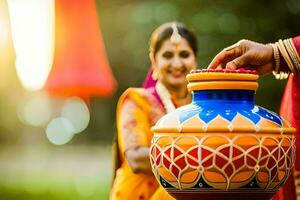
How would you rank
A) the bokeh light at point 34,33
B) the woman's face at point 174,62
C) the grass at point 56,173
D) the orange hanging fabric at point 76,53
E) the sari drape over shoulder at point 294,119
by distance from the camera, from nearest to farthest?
the sari drape over shoulder at point 294,119 < the woman's face at point 174,62 < the orange hanging fabric at point 76,53 < the bokeh light at point 34,33 < the grass at point 56,173

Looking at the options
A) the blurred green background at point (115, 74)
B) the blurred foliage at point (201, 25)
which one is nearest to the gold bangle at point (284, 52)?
the blurred foliage at point (201, 25)

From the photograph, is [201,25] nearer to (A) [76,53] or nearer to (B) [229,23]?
(B) [229,23]

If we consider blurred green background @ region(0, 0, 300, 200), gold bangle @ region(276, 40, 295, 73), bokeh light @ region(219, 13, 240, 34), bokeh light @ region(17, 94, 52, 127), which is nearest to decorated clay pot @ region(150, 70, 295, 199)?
gold bangle @ region(276, 40, 295, 73)

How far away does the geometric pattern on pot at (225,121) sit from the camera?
2459 millimetres

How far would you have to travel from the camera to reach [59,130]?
1534 centimetres

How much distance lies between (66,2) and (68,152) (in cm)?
875

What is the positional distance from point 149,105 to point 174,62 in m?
0.23

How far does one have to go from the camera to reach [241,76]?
2533 millimetres

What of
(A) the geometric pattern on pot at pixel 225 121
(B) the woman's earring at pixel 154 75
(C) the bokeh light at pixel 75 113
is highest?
(A) the geometric pattern on pot at pixel 225 121

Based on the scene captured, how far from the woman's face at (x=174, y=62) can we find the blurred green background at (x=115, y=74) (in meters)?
4.58

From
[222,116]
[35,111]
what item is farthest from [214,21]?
[222,116]

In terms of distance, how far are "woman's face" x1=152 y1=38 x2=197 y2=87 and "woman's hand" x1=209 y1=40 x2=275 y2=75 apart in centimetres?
149

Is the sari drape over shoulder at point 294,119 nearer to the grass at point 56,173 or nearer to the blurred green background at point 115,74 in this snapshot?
the blurred green background at point 115,74

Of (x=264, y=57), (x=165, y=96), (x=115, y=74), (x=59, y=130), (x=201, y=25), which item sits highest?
(x=264, y=57)
